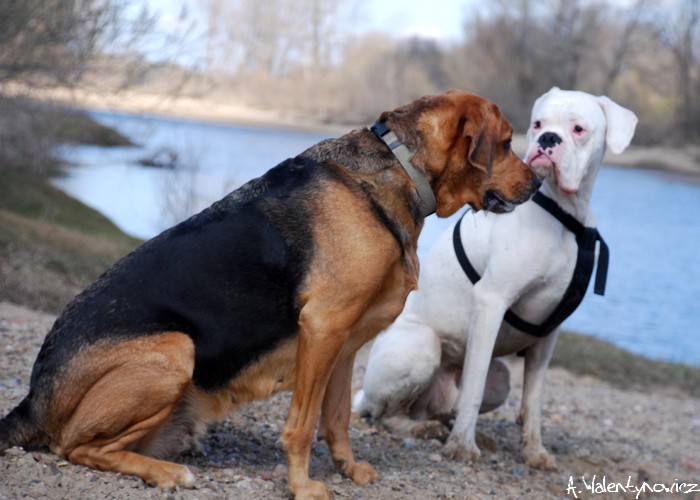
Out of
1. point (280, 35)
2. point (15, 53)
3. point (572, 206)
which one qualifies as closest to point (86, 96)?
point (15, 53)

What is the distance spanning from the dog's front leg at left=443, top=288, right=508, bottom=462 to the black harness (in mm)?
250

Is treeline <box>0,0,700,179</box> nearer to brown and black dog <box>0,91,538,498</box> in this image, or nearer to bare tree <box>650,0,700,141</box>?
bare tree <box>650,0,700,141</box>

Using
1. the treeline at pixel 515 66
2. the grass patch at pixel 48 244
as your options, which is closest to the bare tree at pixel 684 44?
the treeline at pixel 515 66

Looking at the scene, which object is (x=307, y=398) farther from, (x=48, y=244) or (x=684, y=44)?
(x=684, y=44)

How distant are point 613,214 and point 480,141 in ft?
73.5

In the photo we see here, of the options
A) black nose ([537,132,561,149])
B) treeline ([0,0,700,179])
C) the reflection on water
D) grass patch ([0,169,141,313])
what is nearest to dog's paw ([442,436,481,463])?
black nose ([537,132,561,149])

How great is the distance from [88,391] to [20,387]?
1.73 m

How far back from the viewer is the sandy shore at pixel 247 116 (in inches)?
639

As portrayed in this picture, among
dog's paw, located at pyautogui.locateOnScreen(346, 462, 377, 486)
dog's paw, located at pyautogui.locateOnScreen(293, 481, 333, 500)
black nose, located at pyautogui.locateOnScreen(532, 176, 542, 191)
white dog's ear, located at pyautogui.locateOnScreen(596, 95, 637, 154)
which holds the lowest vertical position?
dog's paw, located at pyautogui.locateOnScreen(346, 462, 377, 486)

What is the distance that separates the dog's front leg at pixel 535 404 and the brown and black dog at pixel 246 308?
74.5 inches

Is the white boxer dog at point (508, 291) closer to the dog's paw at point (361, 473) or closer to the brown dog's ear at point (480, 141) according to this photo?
the dog's paw at point (361, 473)

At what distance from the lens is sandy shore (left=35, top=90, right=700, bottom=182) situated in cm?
1622

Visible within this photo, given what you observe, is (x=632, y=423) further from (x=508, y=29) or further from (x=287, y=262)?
(x=508, y=29)

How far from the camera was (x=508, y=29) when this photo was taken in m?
53.5
